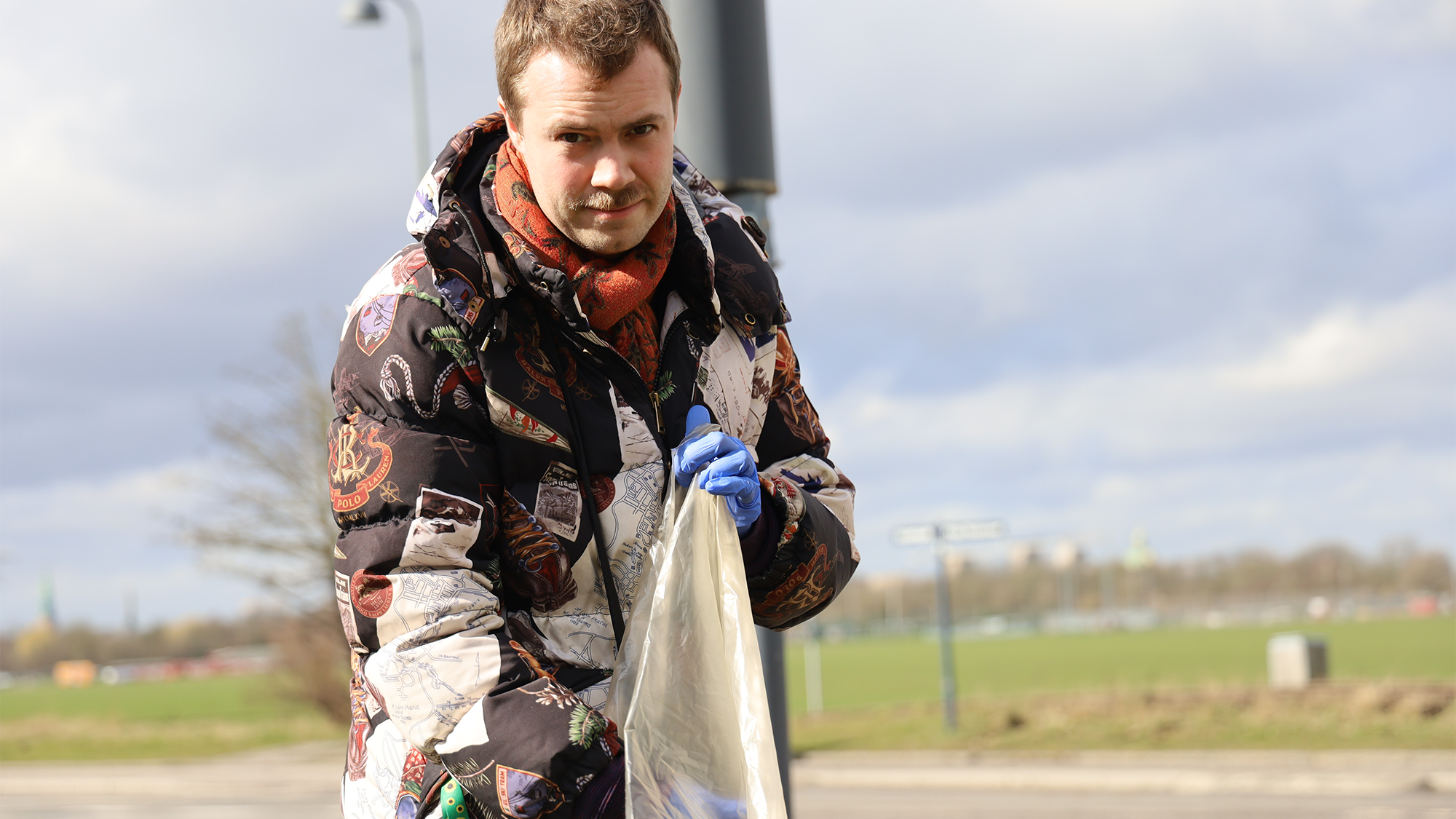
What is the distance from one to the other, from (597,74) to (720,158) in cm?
157

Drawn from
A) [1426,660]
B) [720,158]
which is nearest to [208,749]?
[720,158]

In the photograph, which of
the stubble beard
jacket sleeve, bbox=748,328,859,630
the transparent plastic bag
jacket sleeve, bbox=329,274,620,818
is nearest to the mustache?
the stubble beard

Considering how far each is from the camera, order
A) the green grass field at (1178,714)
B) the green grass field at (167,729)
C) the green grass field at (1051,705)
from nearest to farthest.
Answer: the green grass field at (1178,714)
the green grass field at (1051,705)
the green grass field at (167,729)

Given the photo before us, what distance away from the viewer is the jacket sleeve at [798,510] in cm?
207

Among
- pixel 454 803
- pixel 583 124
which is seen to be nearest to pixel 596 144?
pixel 583 124

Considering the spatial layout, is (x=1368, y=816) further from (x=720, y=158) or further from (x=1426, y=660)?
(x=1426, y=660)

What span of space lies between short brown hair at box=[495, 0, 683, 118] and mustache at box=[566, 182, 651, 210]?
0.16 meters

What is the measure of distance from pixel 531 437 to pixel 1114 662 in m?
42.2

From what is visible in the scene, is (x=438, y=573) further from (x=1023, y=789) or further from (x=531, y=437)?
(x=1023, y=789)

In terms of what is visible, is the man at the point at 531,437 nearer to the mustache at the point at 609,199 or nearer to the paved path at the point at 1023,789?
the mustache at the point at 609,199

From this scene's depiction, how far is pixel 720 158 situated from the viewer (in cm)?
340

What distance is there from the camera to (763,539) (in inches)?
81.1

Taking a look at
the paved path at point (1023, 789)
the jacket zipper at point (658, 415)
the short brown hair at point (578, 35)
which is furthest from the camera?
the paved path at point (1023, 789)

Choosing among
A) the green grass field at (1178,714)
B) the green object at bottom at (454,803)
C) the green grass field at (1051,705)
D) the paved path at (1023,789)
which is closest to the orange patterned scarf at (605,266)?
the green object at bottom at (454,803)
